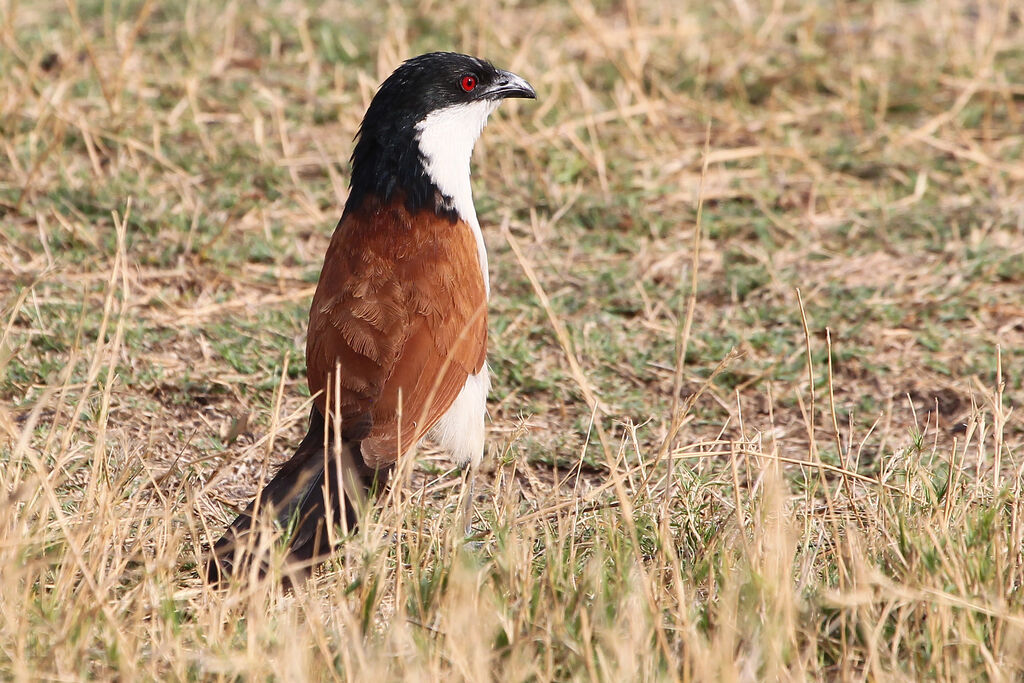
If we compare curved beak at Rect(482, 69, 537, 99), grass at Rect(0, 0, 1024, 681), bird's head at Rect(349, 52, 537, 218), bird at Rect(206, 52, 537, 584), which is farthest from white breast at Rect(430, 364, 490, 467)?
curved beak at Rect(482, 69, 537, 99)

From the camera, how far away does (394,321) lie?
11.3 ft

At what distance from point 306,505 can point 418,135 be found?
53.8 inches

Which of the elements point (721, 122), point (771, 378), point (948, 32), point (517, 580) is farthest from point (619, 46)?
point (517, 580)

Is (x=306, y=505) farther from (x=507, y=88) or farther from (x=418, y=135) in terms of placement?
(x=507, y=88)

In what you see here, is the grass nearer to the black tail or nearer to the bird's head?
the black tail

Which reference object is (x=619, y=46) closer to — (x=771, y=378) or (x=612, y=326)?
(x=612, y=326)

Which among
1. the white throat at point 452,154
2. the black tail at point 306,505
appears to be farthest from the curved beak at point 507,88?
the black tail at point 306,505

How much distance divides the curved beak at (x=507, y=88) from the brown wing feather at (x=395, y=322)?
22.5 inches

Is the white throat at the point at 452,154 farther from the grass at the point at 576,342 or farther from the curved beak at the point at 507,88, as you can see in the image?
the grass at the point at 576,342

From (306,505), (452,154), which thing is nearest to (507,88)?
(452,154)

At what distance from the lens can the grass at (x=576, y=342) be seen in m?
2.64

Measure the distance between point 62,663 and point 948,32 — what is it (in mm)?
5907

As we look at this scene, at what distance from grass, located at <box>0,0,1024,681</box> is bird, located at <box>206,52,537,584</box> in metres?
0.12

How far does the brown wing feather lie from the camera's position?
10.9ft
